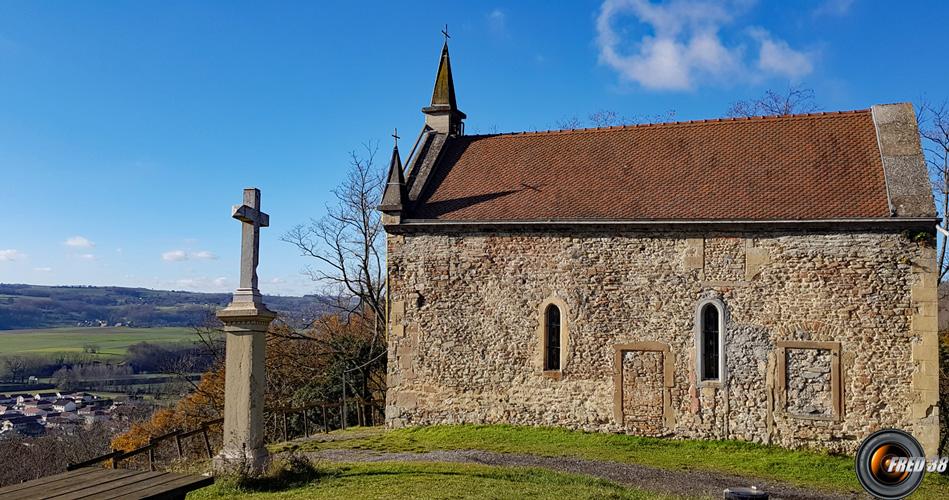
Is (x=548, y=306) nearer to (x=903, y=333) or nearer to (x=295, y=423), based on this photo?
(x=903, y=333)

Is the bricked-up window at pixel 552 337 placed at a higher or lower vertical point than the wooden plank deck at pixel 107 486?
higher

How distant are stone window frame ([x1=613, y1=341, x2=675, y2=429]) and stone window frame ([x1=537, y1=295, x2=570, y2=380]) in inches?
48.2

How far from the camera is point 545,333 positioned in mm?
19109

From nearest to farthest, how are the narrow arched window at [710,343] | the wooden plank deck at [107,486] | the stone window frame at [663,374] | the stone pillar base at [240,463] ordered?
the wooden plank deck at [107,486], the stone pillar base at [240,463], the narrow arched window at [710,343], the stone window frame at [663,374]

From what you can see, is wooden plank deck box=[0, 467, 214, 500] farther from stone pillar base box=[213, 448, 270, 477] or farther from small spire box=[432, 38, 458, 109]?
small spire box=[432, 38, 458, 109]

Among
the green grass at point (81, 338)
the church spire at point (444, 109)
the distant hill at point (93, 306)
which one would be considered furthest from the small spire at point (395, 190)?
the distant hill at point (93, 306)

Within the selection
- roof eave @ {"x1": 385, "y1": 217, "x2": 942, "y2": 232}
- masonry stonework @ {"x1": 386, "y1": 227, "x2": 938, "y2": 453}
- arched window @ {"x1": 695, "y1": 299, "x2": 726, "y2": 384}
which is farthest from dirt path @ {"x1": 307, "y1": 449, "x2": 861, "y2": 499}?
roof eave @ {"x1": 385, "y1": 217, "x2": 942, "y2": 232}

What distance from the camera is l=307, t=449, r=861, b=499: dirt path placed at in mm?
13359

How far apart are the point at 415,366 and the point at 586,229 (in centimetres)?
564

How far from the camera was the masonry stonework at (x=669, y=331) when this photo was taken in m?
16.7

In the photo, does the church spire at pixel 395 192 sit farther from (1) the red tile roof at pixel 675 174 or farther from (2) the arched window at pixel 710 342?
(2) the arched window at pixel 710 342

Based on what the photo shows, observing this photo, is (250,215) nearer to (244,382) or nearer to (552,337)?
(244,382)

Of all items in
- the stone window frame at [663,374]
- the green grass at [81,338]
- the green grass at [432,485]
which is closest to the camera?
the green grass at [432,485]

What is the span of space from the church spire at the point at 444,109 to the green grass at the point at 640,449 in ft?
31.0
